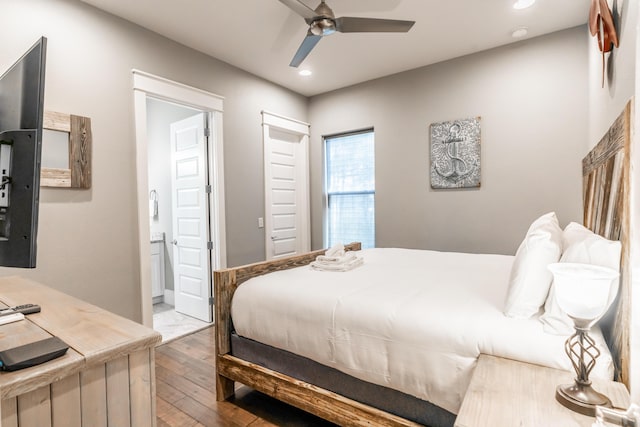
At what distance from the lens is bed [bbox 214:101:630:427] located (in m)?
1.29

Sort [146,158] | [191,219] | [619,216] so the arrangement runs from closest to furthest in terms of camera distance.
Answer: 1. [619,216]
2. [146,158]
3. [191,219]

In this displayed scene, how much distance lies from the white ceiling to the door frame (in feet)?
1.64

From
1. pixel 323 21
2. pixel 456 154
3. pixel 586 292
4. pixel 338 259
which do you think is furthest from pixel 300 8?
pixel 456 154

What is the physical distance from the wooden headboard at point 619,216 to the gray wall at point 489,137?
1642 millimetres

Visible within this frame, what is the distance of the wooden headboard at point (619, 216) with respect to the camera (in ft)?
3.47

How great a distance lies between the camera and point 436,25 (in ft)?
9.75

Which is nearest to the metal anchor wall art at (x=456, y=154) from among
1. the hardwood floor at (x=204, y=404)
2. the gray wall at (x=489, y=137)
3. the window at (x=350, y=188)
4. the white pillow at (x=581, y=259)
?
the gray wall at (x=489, y=137)

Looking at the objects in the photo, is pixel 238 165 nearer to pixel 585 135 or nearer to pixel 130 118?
pixel 130 118

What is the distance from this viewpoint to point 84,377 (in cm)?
91

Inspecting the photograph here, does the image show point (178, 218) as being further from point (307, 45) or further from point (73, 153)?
point (307, 45)

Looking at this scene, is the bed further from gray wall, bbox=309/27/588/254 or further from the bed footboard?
gray wall, bbox=309/27/588/254

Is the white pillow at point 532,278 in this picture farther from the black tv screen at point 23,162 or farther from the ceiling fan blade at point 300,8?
the ceiling fan blade at point 300,8

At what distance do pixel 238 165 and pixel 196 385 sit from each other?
2336mm

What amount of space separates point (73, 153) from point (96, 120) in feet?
1.10
